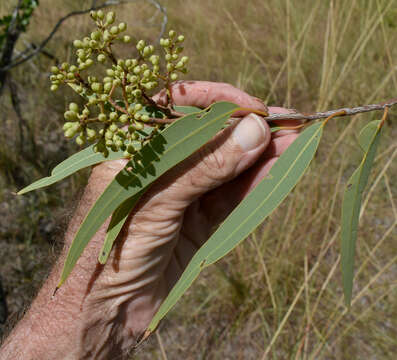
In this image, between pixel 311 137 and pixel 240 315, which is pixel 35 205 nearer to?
pixel 240 315

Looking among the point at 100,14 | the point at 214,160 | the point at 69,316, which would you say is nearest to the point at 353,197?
the point at 214,160

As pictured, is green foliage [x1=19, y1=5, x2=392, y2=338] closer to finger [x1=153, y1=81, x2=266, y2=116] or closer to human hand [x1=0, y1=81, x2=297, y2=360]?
human hand [x1=0, y1=81, x2=297, y2=360]

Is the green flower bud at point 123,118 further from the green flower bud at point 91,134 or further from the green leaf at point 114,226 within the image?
the green leaf at point 114,226

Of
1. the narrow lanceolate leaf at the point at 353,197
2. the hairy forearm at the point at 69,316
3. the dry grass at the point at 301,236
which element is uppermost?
the narrow lanceolate leaf at the point at 353,197

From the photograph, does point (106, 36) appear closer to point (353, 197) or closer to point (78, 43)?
point (78, 43)

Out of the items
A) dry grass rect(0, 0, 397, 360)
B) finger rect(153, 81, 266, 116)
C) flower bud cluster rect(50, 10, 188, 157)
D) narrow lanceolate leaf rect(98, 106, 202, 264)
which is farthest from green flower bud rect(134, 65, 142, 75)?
dry grass rect(0, 0, 397, 360)

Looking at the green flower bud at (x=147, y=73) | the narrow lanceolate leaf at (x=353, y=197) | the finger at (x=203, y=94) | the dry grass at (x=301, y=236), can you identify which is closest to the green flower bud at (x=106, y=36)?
the green flower bud at (x=147, y=73)

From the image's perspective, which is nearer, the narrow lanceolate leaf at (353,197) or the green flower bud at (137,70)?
the green flower bud at (137,70)
